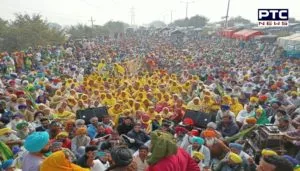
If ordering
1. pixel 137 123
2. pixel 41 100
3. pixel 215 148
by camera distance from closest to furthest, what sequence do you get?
pixel 215 148, pixel 137 123, pixel 41 100

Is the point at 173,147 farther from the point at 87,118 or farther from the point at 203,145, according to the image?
the point at 87,118

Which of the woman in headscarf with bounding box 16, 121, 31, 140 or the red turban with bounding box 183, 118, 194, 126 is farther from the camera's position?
the red turban with bounding box 183, 118, 194, 126

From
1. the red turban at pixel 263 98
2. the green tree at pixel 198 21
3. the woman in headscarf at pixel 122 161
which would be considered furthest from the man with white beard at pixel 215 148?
the green tree at pixel 198 21

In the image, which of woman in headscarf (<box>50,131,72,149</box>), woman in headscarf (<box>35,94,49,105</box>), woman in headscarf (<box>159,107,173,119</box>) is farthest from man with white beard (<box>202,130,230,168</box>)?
woman in headscarf (<box>35,94,49,105</box>)

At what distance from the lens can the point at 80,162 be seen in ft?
16.8

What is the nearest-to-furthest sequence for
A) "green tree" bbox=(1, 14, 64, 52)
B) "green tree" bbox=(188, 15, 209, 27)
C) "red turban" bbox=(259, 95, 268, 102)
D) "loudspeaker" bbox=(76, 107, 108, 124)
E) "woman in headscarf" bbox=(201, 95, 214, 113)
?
"loudspeaker" bbox=(76, 107, 108, 124) → "woman in headscarf" bbox=(201, 95, 214, 113) → "red turban" bbox=(259, 95, 268, 102) → "green tree" bbox=(1, 14, 64, 52) → "green tree" bbox=(188, 15, 209, 27)

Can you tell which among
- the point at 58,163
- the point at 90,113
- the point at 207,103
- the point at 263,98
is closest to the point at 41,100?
the point at 90,113

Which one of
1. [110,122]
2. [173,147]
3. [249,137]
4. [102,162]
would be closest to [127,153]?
[173,147]

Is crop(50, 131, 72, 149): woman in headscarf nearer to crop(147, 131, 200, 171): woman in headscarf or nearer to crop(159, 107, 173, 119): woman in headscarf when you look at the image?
crop(159, 107, 173, 119): woman in headscarf

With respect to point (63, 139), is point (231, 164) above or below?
below

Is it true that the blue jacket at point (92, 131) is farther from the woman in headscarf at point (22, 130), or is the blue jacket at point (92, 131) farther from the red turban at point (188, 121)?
the red turban at point (188, 121)

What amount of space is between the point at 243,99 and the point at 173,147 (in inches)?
340

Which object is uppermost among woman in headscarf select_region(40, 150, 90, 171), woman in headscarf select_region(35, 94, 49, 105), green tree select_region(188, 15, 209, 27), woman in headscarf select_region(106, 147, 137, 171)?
green tree select_region(188, 15, 209, 27)

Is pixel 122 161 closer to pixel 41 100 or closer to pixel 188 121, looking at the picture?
pixel 188 121
